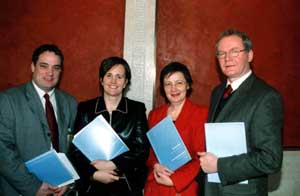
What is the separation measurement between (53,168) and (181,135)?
83 centimetres

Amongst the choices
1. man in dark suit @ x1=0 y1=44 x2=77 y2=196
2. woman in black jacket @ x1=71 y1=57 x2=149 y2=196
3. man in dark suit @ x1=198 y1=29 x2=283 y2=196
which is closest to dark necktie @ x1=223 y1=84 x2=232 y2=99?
man in dark suit @ x1=198 y1=29 x2=283 y2=196

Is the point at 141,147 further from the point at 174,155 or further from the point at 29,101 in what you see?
the point at 29,101

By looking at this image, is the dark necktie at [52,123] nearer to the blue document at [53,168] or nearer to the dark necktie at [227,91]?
the blue document at [53,168]

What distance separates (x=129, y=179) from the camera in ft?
6.63

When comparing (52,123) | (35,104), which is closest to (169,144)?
(52,123)

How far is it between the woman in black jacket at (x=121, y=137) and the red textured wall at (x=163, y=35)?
Result: 88 cm

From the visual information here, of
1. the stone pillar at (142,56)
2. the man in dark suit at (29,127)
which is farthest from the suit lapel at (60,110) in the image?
the stone pillar at (142,56)

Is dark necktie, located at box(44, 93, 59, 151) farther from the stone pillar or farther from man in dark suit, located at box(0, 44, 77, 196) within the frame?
the stone pillar

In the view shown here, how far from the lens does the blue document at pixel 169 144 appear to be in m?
1.83

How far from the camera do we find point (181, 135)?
2.00 m

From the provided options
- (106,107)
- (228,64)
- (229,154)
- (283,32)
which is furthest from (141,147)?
(283,32)

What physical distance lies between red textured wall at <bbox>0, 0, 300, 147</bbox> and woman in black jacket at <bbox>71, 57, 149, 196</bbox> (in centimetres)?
88

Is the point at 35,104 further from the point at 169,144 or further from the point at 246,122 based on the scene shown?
the point at 246,122

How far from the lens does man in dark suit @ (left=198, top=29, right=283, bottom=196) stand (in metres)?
1.52
